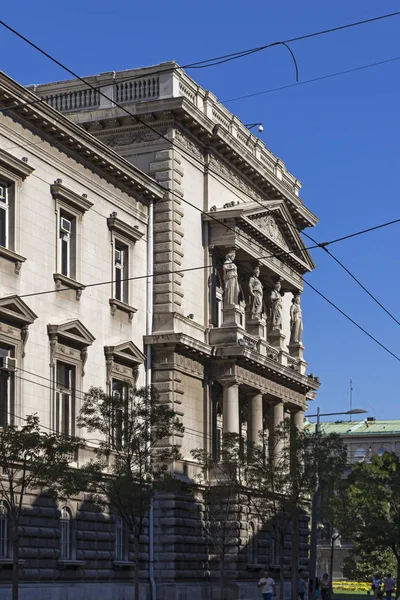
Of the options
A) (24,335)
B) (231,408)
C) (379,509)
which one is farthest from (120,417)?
(379,509)

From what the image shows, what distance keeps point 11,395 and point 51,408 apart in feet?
8.58

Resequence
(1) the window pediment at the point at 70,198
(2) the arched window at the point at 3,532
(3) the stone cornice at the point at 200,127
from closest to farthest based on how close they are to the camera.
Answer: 1. (2) the arched window at the point at 3,532
2. (1) the window pediment at the point at 70,198
3. (3) the stone cornice at the point at 200,127

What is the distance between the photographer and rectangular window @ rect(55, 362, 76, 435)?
150ft

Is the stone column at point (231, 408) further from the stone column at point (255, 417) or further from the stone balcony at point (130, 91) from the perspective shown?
the stone balcony at point (130, 91)

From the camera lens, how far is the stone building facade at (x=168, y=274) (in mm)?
46000

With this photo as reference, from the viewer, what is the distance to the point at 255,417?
196 feet

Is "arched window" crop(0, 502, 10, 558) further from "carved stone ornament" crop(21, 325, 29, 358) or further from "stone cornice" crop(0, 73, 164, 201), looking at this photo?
"stone cornice" crop(0, 73, 164, 201)

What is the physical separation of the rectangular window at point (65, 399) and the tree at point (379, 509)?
20.9 m

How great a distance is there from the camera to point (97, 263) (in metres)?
49.4

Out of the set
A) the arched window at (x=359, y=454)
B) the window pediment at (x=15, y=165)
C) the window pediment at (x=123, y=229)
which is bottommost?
the arched window at (x=359, y=454)

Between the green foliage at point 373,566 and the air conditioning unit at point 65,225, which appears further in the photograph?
the green foliage at point 373,566

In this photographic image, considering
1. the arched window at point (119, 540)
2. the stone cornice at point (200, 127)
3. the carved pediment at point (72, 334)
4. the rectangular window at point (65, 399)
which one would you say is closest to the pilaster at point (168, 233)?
the stone cornice at point (200, 127)

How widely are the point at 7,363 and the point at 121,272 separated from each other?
1055cm

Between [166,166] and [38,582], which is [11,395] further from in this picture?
[166,166]
